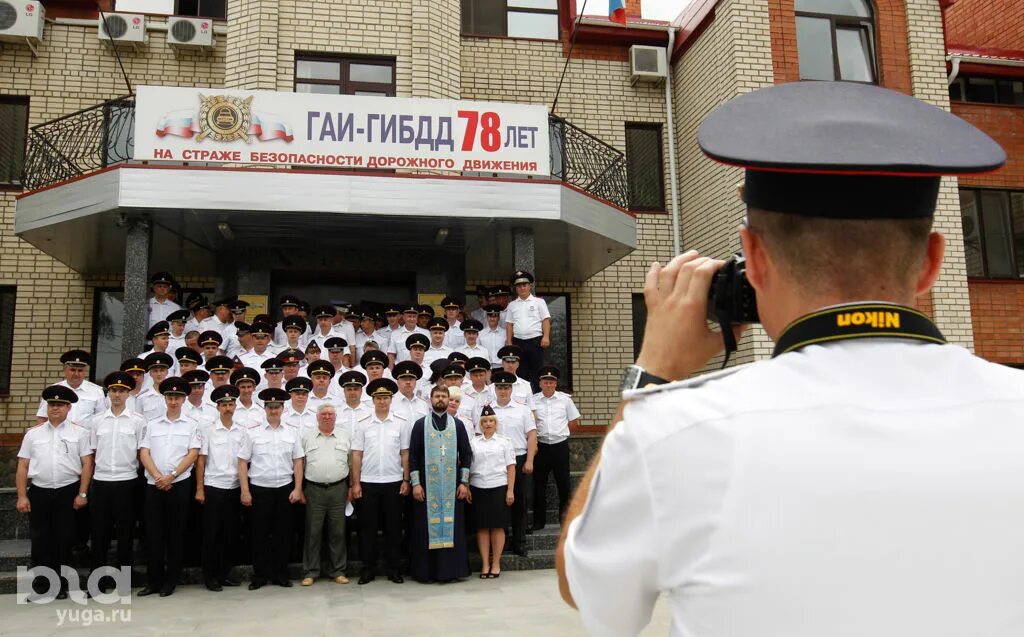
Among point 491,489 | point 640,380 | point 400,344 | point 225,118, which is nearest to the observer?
point 640,380

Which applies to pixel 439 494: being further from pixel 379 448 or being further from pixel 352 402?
pixel 352 402

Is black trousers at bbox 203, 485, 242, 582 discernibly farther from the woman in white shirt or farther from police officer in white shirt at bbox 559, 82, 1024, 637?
police officer in white shirt at bbox 559, 82, 1024, 637

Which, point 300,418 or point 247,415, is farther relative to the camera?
point 300,418

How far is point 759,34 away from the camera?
11.9 meters

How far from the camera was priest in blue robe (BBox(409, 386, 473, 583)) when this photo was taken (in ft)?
24.4

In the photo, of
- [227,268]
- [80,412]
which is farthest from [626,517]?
[227,268]

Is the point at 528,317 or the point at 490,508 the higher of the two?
the point at 528,317

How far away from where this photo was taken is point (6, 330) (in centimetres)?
1188

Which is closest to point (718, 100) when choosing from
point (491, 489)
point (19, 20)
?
point (491, 489)

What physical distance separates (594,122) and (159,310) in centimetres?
755

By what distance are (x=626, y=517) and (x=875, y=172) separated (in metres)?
0.50

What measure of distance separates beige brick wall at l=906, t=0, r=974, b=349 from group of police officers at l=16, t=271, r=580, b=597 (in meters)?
6.47

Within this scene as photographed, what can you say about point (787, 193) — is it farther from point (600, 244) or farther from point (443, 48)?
point (443, 48)

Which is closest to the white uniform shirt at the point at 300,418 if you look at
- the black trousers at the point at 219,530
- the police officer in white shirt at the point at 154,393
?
the black trousers at the point at 219,530
